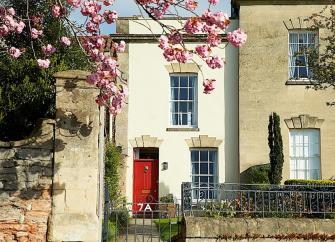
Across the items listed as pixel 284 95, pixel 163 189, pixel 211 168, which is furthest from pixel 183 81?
pixel 163 189

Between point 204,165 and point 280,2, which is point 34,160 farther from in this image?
point 280,2

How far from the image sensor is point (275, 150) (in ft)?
61.4

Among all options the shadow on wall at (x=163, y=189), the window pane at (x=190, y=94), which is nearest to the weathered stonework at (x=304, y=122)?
the window pane at (x=190, y=94)

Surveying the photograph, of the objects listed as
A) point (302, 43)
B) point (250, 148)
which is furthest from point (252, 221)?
point (302, 43)

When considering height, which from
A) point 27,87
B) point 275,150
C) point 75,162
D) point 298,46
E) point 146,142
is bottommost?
point 75,162

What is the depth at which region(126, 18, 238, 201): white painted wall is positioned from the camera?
67.5 ft

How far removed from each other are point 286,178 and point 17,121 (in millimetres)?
12665

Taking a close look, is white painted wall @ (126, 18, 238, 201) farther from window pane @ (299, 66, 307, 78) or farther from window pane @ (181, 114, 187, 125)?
window pane @ (299, 66, 307, 78)

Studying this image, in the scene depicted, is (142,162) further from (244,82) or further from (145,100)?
(244,82)

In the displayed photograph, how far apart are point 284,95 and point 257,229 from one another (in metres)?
11.5

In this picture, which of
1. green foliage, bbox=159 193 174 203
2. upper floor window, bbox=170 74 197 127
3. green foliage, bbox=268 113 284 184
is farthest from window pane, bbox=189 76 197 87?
green foliage, bbox=159 193 174 203

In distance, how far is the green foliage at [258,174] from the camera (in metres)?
19.4

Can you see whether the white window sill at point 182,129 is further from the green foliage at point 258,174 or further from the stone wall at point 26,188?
the stone wall at point 26,188

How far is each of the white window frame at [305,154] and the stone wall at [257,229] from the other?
10699 millimetres
